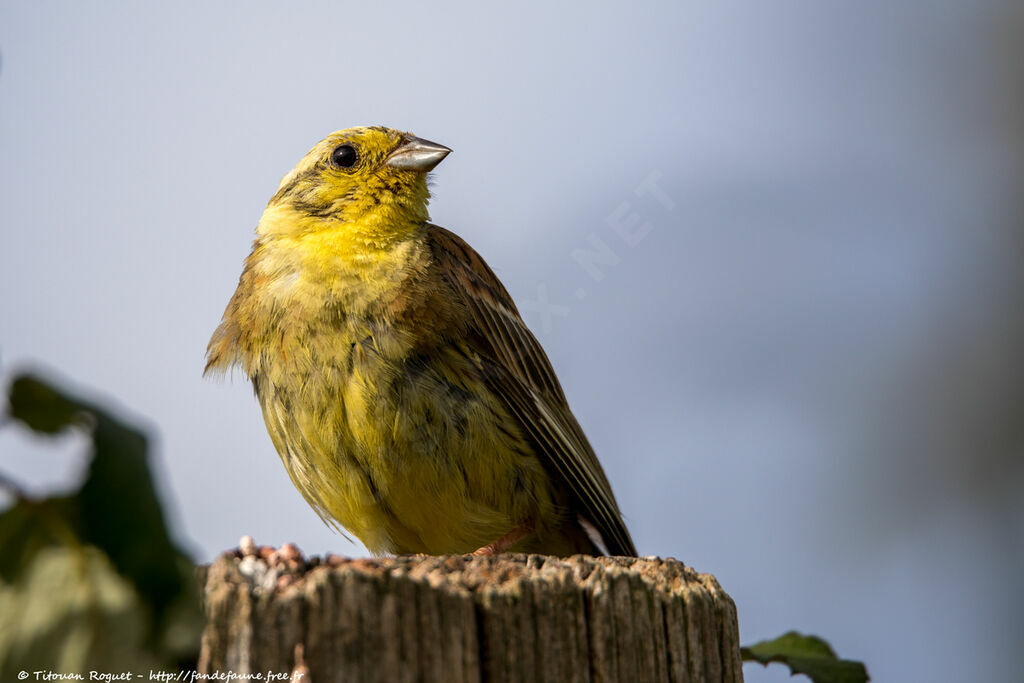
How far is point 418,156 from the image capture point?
13.9 ft

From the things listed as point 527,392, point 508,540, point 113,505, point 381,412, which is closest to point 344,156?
point 527,392

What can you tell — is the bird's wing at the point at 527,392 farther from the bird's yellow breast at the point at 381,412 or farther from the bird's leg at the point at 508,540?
the bird's leg at the point at 508,540

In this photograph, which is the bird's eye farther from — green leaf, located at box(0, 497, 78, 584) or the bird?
green leaf, located at box(0, 497, 78, 584)

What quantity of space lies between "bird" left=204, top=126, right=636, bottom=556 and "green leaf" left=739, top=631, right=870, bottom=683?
4.17 feet

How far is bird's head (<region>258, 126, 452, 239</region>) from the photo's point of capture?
4059 mm

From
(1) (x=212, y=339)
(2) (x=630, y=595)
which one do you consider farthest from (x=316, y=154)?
(2) (x=630, y=595)

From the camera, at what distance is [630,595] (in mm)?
1986

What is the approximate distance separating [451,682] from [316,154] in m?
3.19


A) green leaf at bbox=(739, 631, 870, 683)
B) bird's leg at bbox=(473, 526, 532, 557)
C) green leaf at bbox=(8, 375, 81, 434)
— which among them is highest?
green leaf at bbox=(8, 375, 81, 434)

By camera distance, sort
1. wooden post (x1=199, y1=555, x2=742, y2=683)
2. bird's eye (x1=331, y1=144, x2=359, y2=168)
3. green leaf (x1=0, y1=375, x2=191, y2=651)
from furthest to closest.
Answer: bird's eye (x1=331, y1=144, x2=359, y2=168) → wooden post (x1=199, y1=555, x2=742, y2=683) → green leaf (x1=0, y1=375, x2=191, y2=651)

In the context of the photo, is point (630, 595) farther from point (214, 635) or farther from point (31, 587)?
point (31, 587)

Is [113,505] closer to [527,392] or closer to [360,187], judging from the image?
[527,392]

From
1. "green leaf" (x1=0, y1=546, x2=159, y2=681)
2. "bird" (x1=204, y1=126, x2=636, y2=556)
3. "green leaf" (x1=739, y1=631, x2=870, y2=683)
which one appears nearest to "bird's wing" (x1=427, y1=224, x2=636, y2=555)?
"bird" (x1=204, y1=126, x2=636, y2=556)

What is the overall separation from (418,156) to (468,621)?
2757 millimetres
